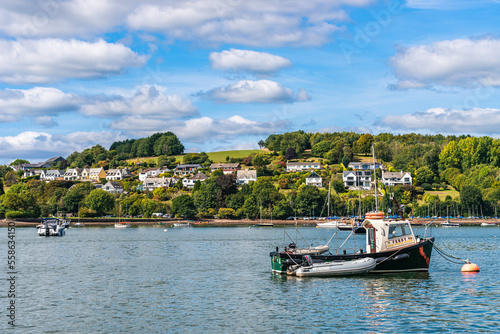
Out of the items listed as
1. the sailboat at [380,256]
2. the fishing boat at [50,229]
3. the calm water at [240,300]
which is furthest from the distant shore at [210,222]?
the sailboat at [380,256]

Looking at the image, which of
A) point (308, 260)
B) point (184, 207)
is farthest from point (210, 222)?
point (308, 260)

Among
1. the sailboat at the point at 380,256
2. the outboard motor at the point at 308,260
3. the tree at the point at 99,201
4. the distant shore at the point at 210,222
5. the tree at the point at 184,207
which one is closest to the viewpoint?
the sailboat at the point at 380,256

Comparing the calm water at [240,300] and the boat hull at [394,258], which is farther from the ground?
the boat hull at [394,258]

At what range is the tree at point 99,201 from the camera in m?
185

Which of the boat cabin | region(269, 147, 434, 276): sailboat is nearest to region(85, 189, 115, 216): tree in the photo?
region(269, 147, 434, 276): sailboat

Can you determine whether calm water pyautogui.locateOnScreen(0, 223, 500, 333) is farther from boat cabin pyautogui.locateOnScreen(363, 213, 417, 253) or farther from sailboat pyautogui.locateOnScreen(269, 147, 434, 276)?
boat cabin pyautogui.locateOnScreen(363, 213, 417, 253)

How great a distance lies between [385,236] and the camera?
46.4 m

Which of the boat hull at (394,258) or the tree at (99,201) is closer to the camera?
the boat hull at (394,258)

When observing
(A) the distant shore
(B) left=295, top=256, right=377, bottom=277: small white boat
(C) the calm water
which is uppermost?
(A) the distant shore

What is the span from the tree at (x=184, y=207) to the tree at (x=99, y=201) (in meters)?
22.9

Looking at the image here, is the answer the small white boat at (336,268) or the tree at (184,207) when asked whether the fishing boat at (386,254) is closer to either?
the small white boat at (336,268)

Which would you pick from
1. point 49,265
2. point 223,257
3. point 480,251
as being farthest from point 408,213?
point 49,265

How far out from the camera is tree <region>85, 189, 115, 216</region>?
606 feet

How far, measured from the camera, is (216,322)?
2998 centimetres
